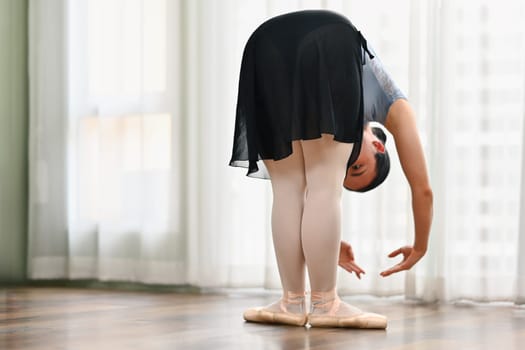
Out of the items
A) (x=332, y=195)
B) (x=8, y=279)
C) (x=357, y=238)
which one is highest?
(x=332, y=195)

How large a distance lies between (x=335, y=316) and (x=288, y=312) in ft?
0.43

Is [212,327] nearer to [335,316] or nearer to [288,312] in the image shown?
[288,312]

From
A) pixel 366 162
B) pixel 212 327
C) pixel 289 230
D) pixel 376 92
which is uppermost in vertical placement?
pixel 376 92

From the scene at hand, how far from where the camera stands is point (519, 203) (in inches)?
105

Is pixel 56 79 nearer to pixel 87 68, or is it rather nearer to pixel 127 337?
pixel 87 68

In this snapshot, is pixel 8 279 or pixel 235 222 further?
Answer: pixel 8 279

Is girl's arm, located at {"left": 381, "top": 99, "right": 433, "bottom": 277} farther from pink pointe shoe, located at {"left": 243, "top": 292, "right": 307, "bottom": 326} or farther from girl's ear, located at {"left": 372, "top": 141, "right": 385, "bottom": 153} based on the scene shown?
pink pointe shoe, located at {"left": 243, "top": 292, "right": 307, "bottom": 326}

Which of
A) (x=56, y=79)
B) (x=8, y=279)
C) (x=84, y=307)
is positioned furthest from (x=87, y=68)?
(x=84, y=307)

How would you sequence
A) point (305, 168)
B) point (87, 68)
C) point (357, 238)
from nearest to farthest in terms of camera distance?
point (305, 168), point (357, 238), point (87, 68)

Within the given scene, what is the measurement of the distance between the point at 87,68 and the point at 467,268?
1.82 m

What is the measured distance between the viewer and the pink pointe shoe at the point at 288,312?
6.53 ft

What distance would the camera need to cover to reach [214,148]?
3.18 meters

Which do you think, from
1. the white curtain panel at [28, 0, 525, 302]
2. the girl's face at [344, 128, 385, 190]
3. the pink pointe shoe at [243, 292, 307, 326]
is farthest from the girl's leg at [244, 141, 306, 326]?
the white curtain panel at [28, 0, 525, 302]

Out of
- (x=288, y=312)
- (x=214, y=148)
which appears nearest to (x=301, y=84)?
(x=288, y=312)
